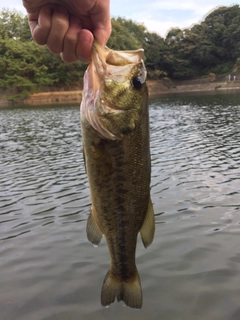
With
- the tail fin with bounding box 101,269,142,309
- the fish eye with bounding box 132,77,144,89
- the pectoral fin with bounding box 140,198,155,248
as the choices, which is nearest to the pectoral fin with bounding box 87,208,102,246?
the pectoral fin with bounding box 140,198,155,248

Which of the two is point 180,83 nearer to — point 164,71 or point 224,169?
point 164,71

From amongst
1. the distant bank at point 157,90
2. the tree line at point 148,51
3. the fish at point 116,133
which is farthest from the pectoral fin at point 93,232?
the tree line at point 148,51

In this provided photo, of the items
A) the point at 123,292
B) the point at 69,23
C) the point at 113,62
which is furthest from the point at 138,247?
the point at 69,23

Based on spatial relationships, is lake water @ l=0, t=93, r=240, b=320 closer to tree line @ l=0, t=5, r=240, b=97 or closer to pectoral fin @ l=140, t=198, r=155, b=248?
pectoral fin @ l=140, t=198, r=155, b=248

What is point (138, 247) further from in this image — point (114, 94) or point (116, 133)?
point (114, 94)

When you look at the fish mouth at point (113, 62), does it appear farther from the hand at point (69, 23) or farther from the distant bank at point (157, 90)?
the distant bank at point (157, 90)

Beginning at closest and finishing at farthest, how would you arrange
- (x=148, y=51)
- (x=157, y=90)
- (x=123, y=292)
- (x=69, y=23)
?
(x=69, y=23) → (x=123, y=292) → (x=157, y=90) → (x=148, y=51)
